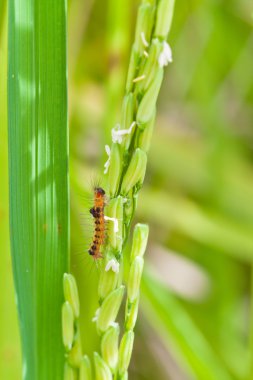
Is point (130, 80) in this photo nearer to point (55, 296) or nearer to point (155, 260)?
point (55, 296)

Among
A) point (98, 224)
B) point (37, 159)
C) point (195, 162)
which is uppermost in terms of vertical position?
point (37, 159)

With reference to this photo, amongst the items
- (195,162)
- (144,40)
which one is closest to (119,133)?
(144,40)

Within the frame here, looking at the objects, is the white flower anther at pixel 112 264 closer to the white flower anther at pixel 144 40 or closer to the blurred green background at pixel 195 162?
the white flower anther at pixel 144 40

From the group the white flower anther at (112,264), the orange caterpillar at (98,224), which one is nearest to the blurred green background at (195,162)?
the orange caterpillar at (98,224)

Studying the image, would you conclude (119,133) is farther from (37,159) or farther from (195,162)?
(195,162)

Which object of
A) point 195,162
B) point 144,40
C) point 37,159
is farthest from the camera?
point 195,162
